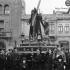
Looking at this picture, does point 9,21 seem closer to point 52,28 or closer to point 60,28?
point 52,28

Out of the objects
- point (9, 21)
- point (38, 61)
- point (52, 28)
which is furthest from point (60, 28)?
point (38, 61)

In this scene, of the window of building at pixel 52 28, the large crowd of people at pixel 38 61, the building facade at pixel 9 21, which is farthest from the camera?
the window of building at pixel 52 28

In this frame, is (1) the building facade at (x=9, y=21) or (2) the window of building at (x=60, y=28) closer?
(1) the building facade at (x=9, y=21)

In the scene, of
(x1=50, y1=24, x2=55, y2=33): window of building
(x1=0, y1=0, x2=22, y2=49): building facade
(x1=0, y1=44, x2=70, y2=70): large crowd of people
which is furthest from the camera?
(x1=50, y1=24, x2=55, y2=33): window of building

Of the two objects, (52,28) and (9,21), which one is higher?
(9,21)

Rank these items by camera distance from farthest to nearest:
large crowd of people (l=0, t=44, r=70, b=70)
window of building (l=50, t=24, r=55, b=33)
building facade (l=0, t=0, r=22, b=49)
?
window of building (l=50, t=24, r=55, b=33), building facade (l=0, t=0, r=22, b=49), large crowd of people (l=0, t=44, r=70, b=70)

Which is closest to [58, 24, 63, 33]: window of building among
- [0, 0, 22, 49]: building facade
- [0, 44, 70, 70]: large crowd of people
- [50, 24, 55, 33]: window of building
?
[50, 24, 55, 33]: window of building

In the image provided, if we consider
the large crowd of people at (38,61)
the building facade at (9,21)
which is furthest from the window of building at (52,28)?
the large crowd of people at (38,61)

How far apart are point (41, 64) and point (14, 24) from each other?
3397cm

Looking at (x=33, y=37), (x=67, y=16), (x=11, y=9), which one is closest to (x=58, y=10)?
(x=67, y=16)

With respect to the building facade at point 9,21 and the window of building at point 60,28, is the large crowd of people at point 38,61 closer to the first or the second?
the building facade at point 9,21

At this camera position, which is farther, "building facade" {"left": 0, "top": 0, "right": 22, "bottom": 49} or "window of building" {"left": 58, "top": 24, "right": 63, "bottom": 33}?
"window of building" {"left": 58, "top": 24, "right": 63, "bottom": 33}

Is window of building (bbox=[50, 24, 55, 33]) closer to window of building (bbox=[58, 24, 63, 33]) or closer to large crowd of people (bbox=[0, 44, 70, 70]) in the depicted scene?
window of building (bbox=[58, 24, 63, 33])

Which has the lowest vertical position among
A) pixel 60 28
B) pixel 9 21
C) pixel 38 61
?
pixel 38 61
